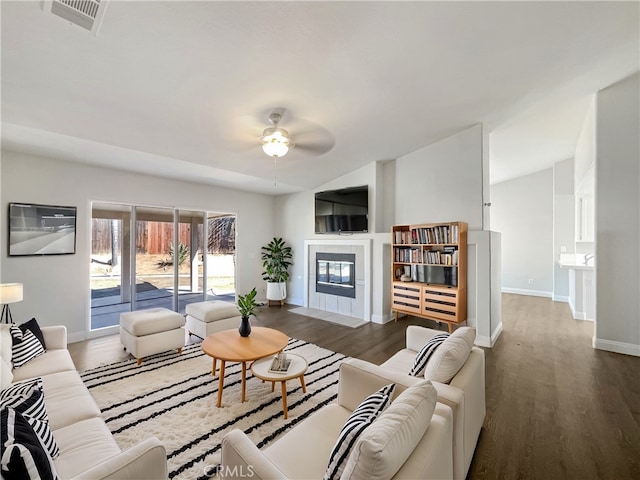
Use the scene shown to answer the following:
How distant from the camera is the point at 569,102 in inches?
154

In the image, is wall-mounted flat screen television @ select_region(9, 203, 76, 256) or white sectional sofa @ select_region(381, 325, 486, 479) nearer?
white sectional sofa @ select_region(381, 325, 486, 479)

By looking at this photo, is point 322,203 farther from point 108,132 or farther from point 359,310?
point 108,132

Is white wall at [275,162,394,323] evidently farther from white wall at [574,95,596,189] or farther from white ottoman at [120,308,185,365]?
white ottoman at [120,308,185,365]

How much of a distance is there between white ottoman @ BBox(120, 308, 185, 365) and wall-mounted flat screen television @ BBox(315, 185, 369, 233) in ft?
10.3

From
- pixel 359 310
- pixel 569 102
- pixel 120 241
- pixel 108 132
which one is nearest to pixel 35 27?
pixel 108 132

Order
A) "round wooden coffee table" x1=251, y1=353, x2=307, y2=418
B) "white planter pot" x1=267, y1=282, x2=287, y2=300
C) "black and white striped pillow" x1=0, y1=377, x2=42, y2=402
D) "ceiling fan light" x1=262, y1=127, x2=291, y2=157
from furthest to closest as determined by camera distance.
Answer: "white planter pot" x1=267, y1=282, x2=287, y2=300
"ceiling fan light" x1=262, y1=127, x2=291, y2=157
"round wooden coffee table" x1=251, y1=353, x2=307, y2=418
"black and white striped pillow" x1=0, y1=377, x2=42, y2=402

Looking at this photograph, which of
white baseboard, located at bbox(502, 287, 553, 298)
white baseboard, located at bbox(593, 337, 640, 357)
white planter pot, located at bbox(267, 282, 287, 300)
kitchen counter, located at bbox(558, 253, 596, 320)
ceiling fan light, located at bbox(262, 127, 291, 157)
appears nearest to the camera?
ceiling fan light, located at bbox(262, 127, 291, 157)

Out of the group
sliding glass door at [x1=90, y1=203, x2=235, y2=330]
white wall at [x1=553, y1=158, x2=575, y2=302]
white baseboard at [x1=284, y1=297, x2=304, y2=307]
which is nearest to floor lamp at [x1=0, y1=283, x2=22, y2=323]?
sliding glass door at [x1=90, y1=203, x2=235, y2=330]

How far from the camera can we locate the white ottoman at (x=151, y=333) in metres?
3.16

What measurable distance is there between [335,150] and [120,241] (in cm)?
373

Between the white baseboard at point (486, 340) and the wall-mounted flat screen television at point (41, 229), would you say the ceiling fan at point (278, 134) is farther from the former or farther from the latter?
the white baseboard at point (486, 340)

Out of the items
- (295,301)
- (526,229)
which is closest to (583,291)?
(526,229)

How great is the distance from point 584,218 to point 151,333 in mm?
8128

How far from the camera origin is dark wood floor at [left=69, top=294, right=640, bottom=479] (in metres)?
1.80
